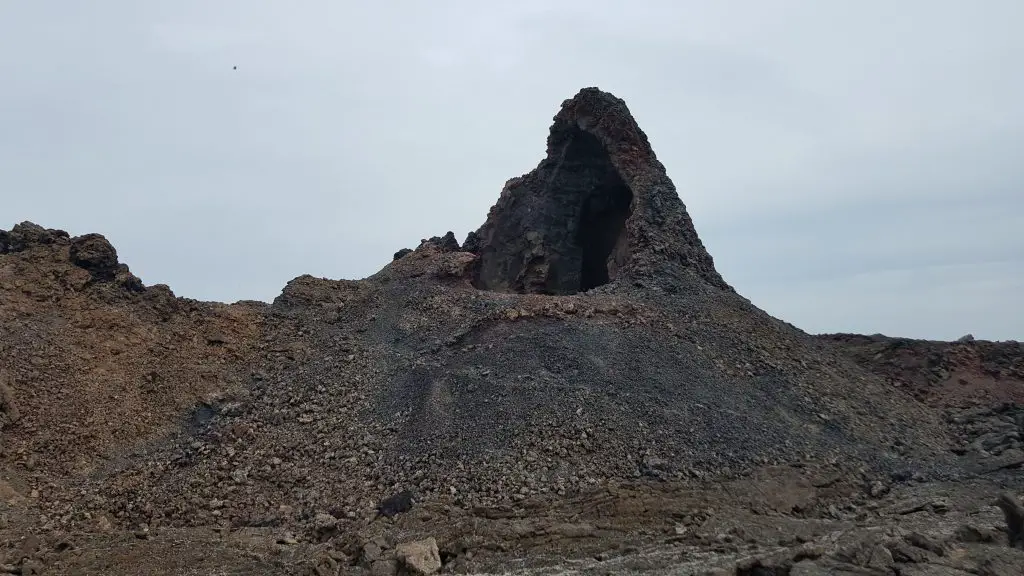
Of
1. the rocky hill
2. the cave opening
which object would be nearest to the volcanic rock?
the rocky hill

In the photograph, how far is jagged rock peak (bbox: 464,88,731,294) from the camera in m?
26.8

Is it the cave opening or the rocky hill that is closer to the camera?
the rocky hill

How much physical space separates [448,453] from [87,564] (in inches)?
258

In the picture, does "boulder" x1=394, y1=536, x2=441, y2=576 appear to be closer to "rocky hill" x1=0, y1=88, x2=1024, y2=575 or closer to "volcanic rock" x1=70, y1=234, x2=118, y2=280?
"rocky hill" x1=0, y1=88, x2=1024, y2=575

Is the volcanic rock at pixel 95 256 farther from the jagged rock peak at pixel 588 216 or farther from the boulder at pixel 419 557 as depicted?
the boulder at pixel 419 557

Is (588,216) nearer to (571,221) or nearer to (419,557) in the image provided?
(571,221)

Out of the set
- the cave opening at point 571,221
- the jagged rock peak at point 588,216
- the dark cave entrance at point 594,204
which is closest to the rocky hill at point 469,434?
the jagged rock peak at point 588,216

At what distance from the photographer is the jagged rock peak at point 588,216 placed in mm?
26844

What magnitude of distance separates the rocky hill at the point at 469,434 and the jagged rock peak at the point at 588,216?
1086 millimetres

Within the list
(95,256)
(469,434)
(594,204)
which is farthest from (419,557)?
(594,204)

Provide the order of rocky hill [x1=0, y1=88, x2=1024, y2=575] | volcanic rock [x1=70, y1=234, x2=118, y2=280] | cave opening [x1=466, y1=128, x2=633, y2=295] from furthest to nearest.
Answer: cave opening [x1=466, y1=128, x2=633, y2=295], volcanic rock [x1=70, y1=234, x2=118, y2=280], rocky hill [x1=0, y1=88, x2=1024, y2=575]

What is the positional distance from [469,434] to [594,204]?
17859 mm

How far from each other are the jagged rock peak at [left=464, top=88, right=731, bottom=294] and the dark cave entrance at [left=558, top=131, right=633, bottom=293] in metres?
0.04

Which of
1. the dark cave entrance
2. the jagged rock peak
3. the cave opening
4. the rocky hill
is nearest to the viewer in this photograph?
the rocky hill
